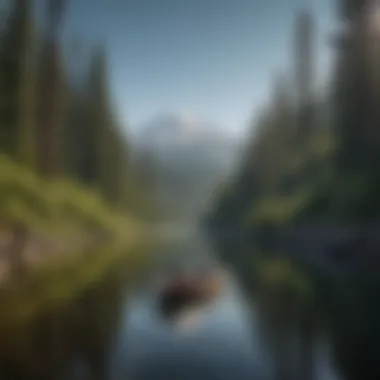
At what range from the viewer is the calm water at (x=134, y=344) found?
3.98m

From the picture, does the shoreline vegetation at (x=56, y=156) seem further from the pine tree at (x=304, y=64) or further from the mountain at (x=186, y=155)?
the pine tree at (x=304, y=64)

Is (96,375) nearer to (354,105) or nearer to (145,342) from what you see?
(145,342)

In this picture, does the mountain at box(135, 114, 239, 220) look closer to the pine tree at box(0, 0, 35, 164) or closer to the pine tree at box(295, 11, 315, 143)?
the pine tree at box(295, 11, 315, 143)

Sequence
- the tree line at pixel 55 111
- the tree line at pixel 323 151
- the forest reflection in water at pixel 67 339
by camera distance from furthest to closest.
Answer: the tree line at pixel 323 151 → the tree line at pixel 55 111 → the forest reflection in water at pixel 67 339

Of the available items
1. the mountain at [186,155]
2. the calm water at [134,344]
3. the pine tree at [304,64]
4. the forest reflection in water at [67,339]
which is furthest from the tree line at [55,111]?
the pine tree at [304,64]

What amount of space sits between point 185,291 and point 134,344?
54.0 inches

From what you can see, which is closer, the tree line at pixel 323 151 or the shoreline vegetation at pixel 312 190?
the shoreline vegetation at pixel 312 190

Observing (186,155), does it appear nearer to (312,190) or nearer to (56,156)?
(56,156)

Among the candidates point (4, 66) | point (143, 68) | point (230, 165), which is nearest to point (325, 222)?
point (230, 165)

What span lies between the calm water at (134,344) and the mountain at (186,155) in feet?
→ 4.07

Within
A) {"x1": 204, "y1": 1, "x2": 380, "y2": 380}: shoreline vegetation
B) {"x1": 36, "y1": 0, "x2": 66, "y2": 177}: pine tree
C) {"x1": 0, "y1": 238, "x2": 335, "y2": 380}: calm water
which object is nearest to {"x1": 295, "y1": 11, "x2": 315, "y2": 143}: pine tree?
{"x1": 204, "y1": 1, "x2": 380, "y2": 380}: shoreline vegetation

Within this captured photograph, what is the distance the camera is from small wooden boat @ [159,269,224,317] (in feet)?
18.8

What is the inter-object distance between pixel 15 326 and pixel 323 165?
417 centimetres

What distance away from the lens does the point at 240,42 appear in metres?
5.77
